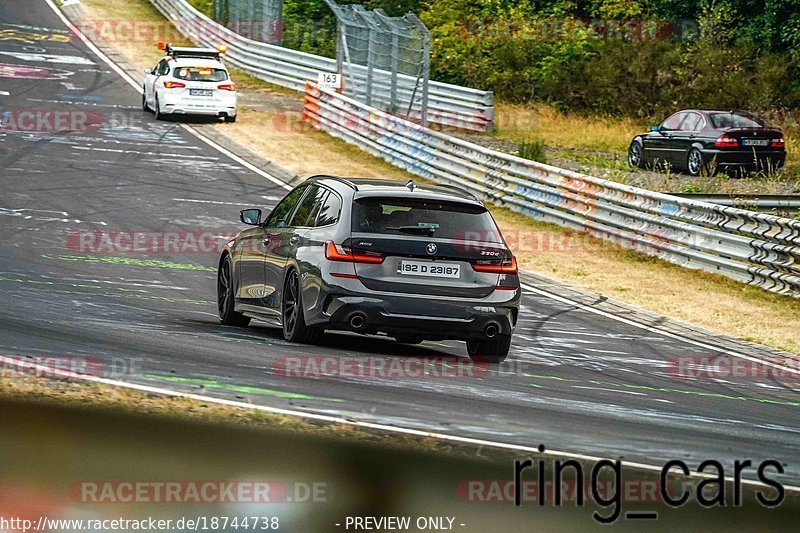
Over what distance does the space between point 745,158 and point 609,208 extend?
7746 millimetres

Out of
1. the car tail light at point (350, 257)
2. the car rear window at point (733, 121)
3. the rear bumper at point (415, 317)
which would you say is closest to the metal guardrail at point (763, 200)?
the car rear window at point (733, 121)

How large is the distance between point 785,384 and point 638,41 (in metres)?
33.4

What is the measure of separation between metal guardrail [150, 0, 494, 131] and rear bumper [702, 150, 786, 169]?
830cm

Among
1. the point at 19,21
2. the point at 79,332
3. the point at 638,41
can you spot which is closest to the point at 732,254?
the point at 79,332

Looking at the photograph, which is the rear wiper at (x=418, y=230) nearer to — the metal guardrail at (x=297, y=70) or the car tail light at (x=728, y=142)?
the car tail light at (x=728, y=142)

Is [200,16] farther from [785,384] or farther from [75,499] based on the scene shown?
[75,499]

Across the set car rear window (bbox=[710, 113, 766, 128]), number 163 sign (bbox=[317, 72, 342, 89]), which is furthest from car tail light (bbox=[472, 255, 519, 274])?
number 163 sign (bbox=[317, 72, 342, 89])

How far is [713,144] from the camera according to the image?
28594 mm

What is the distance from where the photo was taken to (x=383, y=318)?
1048cm

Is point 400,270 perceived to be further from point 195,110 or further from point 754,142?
point 195,110

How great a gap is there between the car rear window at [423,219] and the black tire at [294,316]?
80 cm

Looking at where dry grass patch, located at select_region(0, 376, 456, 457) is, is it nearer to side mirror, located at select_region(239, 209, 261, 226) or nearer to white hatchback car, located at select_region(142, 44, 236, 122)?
side mirror, located at select_region(239, 209, 261, 226)

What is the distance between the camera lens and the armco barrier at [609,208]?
18.5 m

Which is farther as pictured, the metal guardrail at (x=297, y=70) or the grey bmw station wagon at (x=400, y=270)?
the metal guardrail at (x=297, y=70)
